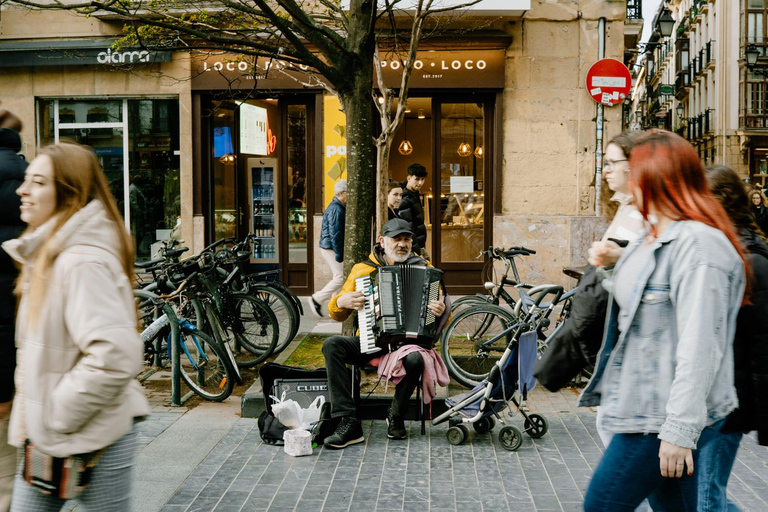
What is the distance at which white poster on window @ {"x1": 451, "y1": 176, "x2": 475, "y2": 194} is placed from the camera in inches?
513

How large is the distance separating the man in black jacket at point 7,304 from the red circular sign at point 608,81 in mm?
9632

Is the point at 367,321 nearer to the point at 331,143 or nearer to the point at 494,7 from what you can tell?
the point at 331,143

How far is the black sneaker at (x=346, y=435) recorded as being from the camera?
5.75 meters

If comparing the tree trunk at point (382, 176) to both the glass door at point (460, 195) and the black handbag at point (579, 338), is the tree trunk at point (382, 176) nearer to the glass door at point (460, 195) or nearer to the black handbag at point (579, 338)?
the glass door at point (460, 195)

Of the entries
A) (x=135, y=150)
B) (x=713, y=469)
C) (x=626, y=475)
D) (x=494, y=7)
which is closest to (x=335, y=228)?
(x=494, y=7)

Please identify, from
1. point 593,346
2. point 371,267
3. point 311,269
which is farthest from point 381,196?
point 593,346

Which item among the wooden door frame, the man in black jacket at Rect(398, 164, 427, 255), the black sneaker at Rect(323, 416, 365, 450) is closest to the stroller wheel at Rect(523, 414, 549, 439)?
the black sneaker at Rect(323, 416, 365, 450)

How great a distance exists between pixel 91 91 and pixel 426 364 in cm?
931

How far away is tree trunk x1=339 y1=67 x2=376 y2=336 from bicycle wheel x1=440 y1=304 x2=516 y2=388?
3.26ft

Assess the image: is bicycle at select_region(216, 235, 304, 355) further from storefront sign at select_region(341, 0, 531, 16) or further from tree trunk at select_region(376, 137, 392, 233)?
storefront sign at select_region(341, 0, 531, 16)

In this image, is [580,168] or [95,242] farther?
[580,168]

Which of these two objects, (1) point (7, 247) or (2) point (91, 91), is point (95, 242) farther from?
(2) point (91, 91)

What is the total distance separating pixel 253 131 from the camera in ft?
43.7

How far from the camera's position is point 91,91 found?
515 inches
